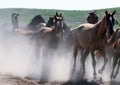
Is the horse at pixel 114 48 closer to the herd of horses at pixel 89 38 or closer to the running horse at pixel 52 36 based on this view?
the herd of horses at pixel 89 38

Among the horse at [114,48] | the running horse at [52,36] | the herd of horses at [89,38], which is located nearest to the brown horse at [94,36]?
the herd of horses at [89,38]

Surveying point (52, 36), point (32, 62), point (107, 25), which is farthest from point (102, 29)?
point (32, 62)

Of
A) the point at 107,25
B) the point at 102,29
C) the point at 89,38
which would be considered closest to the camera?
the point at 107,25

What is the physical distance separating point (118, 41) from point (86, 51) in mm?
Answer: 2017

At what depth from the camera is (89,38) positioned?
16.0 meters

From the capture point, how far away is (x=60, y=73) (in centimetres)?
1708

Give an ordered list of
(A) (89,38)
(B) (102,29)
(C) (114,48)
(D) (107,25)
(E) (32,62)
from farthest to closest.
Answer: (E) (32,62) < (C) (114,48) < (A) (89,38) < (B) (102,29) < (D) (107,25)

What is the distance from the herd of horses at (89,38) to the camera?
1522 centimetres

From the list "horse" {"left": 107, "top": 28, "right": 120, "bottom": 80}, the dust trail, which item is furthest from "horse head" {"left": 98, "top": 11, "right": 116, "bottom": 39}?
the dust trail

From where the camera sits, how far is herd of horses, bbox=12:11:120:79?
15.2m

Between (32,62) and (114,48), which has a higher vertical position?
(114,48)

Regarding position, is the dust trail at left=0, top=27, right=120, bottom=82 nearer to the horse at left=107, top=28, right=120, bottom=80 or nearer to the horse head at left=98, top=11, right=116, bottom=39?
the horse at left=107, top=28, right=120, bottom=80

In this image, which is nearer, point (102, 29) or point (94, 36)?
point (102, 29)

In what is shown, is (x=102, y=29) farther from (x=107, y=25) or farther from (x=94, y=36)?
(x=107, y=25)
